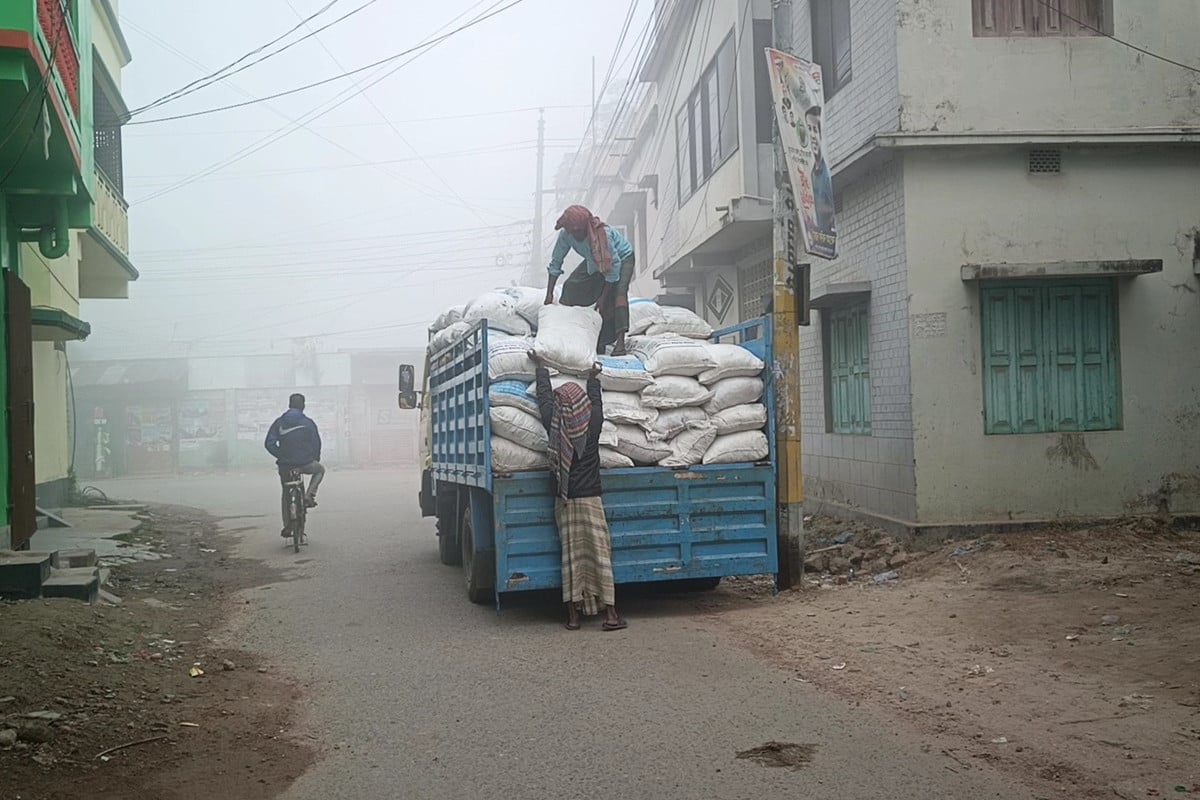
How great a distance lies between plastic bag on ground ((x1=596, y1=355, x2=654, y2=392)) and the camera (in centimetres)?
821

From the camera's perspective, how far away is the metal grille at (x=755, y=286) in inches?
635

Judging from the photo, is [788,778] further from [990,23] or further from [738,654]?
[990,23]

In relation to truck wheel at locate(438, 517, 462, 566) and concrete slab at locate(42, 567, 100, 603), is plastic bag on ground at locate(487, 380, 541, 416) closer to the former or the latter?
truck wheel at locate(438, 517, 462, 566)

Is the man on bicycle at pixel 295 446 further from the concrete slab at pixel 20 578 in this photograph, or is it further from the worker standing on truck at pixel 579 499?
the worker standing on truck at pixel 579 499

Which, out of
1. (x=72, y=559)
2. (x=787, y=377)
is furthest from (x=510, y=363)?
(x=72, y=559)

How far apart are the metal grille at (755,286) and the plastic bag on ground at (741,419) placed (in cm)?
746

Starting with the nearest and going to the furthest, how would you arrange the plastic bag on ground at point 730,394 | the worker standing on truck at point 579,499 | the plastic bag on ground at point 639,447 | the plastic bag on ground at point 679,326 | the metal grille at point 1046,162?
the worker standing on truck at point 579,499 < the plastic bag on ground at point 639,447 < the plastic bag on ground at point 730,394 < the plastic bag on ground at point 679,326 < the metal grille at point 1046,162

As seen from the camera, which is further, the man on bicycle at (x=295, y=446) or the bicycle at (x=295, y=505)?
the man on bicycle at (x=295, y=446)

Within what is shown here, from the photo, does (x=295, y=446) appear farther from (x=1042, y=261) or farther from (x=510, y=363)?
(x=1042, y=261)

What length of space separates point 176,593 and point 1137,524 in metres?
9.26

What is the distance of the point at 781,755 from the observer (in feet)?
15.3

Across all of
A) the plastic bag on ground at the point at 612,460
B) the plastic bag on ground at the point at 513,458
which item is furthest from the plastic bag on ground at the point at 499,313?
the plastic bag on ground at the point at 612,460

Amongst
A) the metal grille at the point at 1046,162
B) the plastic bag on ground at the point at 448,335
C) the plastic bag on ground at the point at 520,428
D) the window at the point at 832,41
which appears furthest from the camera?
the window at the point at 832,41

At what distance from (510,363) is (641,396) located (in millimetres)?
1056
